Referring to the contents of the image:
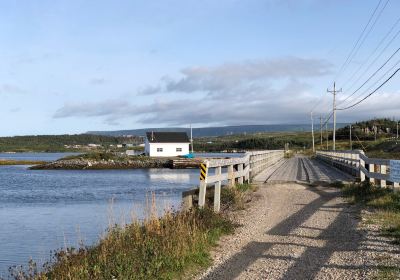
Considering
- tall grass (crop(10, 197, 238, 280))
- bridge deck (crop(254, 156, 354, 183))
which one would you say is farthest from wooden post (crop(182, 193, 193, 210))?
bridge deck (crop(254, 156, 354, 183))

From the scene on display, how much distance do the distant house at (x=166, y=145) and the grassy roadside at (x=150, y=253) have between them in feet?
290

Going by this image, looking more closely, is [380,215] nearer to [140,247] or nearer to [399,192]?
[399,192]

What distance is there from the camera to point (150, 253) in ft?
29.1

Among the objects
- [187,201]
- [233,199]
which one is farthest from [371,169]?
[187,201]

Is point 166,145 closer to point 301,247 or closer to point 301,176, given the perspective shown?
point 301,176

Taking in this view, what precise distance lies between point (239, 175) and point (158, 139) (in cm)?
8121

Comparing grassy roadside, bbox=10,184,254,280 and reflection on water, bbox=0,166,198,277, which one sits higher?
grassy roadside, bbox=10,184,254,280

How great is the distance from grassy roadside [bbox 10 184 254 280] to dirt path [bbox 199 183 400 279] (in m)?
0.37

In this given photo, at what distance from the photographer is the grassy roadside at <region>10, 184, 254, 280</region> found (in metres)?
7.95

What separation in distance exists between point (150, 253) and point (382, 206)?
27.4 ft

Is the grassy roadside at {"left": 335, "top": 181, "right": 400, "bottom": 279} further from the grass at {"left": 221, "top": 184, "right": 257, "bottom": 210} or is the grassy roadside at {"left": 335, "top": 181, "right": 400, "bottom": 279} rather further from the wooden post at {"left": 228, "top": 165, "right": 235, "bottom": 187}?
the wooden post at {"left": 228, "top": 165, "right": 235, "bottom": 187}

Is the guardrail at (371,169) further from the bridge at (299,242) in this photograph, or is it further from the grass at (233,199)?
the grass at (233,199)

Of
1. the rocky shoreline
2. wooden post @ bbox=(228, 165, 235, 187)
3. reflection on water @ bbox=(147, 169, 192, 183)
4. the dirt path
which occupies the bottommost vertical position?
reflection on water @ bbox=(147, 169, 192, 183)

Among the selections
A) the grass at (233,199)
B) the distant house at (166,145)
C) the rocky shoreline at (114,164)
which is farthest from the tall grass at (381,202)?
the distant house at (166,145)
